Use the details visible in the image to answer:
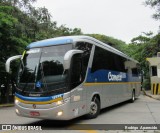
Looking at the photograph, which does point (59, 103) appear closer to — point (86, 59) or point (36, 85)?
point (36, 85)

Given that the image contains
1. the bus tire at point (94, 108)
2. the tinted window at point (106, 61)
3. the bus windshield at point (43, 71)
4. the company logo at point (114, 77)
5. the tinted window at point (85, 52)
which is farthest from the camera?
the company logo at point (114, 77)

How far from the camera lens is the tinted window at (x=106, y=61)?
493 inches

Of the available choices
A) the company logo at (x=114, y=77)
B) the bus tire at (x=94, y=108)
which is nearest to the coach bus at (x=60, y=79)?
the bus tire at (x=94, y=108)

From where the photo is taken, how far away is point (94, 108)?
12.3 m

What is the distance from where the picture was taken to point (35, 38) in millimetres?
23281

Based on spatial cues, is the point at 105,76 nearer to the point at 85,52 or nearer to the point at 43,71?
the point at 85,52

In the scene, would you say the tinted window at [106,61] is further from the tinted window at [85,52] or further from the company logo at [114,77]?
the tinted window at [85,52]

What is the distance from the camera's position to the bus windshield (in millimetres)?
9930

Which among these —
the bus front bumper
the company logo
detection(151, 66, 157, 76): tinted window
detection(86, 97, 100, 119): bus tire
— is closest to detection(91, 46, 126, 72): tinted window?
the company logo

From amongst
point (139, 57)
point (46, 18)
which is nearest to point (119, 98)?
point (46, 18)

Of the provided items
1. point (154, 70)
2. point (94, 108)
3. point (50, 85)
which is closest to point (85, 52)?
point (50, 85)

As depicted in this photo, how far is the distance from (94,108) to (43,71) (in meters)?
3.21

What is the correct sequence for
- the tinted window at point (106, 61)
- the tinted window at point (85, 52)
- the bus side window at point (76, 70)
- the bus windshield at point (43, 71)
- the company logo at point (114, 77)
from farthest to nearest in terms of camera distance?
the company logo at point (114, 77), the tinted window at point (106, 61), the tinted window at point (85, 52), the bus side window at point (76, 70), the bus windshield at point (43, 71)

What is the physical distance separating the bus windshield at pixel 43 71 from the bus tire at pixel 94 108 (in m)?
2.58
